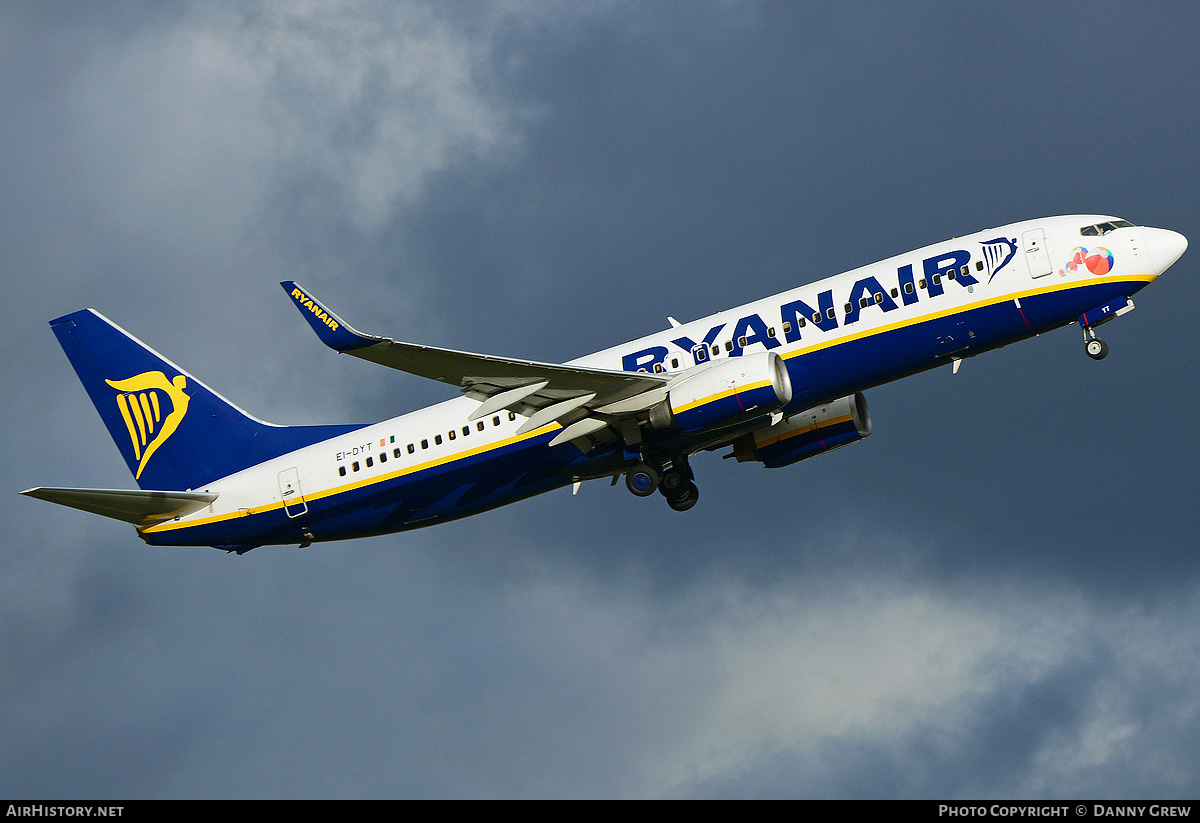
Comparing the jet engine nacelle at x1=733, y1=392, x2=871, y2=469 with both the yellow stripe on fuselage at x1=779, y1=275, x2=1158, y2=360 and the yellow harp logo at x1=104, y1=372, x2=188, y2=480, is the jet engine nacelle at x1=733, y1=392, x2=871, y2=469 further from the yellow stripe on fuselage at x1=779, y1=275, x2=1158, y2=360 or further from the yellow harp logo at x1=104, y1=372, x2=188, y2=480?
the yellow harp logo at x1=104, y1=372, x2=188, y2=480

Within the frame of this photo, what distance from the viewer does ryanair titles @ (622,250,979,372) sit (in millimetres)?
45062

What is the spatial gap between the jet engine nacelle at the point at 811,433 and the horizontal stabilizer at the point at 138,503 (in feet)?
65.8

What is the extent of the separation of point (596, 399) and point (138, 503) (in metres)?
17.4

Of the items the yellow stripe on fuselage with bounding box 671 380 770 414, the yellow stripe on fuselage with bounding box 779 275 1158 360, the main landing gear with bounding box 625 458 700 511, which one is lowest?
the main landing gear with bounding box 625 458 700 511

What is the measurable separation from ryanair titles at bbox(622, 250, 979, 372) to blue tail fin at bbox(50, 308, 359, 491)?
16.4 m

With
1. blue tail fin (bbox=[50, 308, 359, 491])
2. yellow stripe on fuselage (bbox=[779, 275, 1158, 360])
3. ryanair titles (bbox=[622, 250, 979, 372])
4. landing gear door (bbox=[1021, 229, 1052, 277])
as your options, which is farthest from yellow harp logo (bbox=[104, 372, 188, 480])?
landing gear door (bbox=[1021, 229, 1052, 277])

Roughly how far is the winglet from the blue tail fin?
13.3 m

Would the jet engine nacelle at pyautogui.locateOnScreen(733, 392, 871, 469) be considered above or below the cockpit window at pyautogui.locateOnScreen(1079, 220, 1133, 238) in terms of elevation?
below

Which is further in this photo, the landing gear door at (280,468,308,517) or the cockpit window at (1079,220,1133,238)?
the landing gear door at (280,468,308,517)

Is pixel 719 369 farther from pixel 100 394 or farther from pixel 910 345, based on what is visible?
pixel 100 394

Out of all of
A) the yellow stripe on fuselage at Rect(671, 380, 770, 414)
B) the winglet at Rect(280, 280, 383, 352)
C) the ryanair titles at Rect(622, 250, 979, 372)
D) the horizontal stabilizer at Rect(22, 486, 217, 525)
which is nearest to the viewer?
the winglet at Rect(280, 280, 383, 352)

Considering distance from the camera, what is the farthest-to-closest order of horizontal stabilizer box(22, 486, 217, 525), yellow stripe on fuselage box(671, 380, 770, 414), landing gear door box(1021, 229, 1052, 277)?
horizontal stabilizer box(22, 486, 217, 525) < landing gear door box(1021, 229, 1052, 277) < yellow stripe on fuselage box(671, 380, 770, 414)

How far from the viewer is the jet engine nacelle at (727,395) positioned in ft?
145
